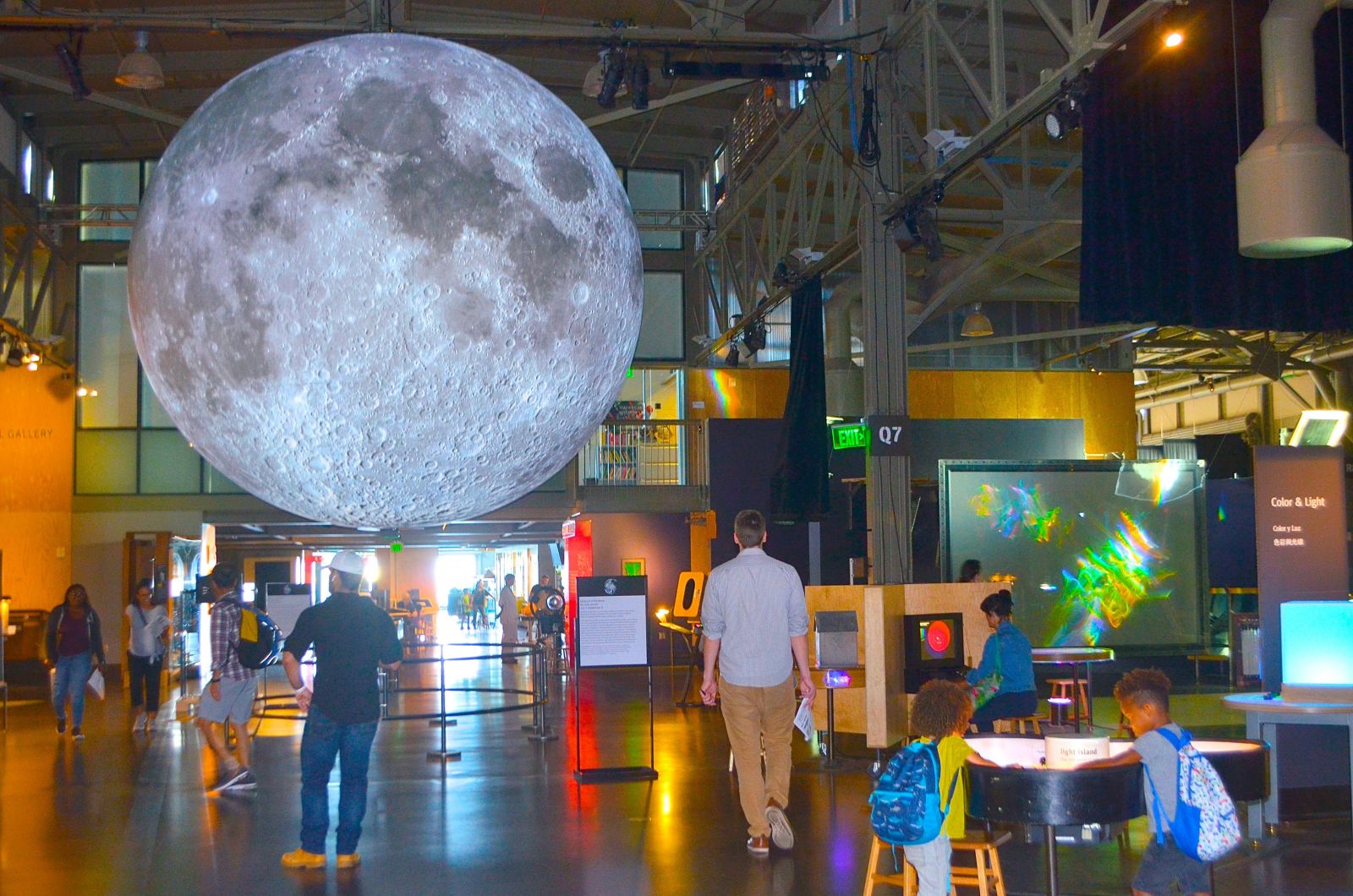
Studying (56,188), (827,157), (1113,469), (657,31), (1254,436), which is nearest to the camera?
(657,31)

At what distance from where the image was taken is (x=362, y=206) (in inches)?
50.4

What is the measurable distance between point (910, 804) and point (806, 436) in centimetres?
842

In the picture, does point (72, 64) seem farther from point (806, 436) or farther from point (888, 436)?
point (888, 436)

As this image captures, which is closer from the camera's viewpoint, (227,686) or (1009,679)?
(1009,679)

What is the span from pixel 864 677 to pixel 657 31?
6076 mm

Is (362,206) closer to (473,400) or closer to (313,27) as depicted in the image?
(473,400)

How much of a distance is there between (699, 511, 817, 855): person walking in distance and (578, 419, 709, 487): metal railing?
42.7 ft

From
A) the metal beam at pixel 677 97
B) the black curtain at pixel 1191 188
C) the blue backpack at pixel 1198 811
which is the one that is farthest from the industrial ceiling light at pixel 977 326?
the blue backpack at pixel 1198 811

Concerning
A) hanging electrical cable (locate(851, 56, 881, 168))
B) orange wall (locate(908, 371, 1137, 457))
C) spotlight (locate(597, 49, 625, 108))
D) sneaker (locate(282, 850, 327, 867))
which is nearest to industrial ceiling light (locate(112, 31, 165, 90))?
spotlight (locate(597, 49, 625, 108))

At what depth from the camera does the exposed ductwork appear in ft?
19.2

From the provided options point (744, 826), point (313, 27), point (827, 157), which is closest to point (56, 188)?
point (313, 27)

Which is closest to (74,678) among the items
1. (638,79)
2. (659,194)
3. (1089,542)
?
(638,79)

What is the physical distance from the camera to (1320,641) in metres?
6.78

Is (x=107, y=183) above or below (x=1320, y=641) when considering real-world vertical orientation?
above
